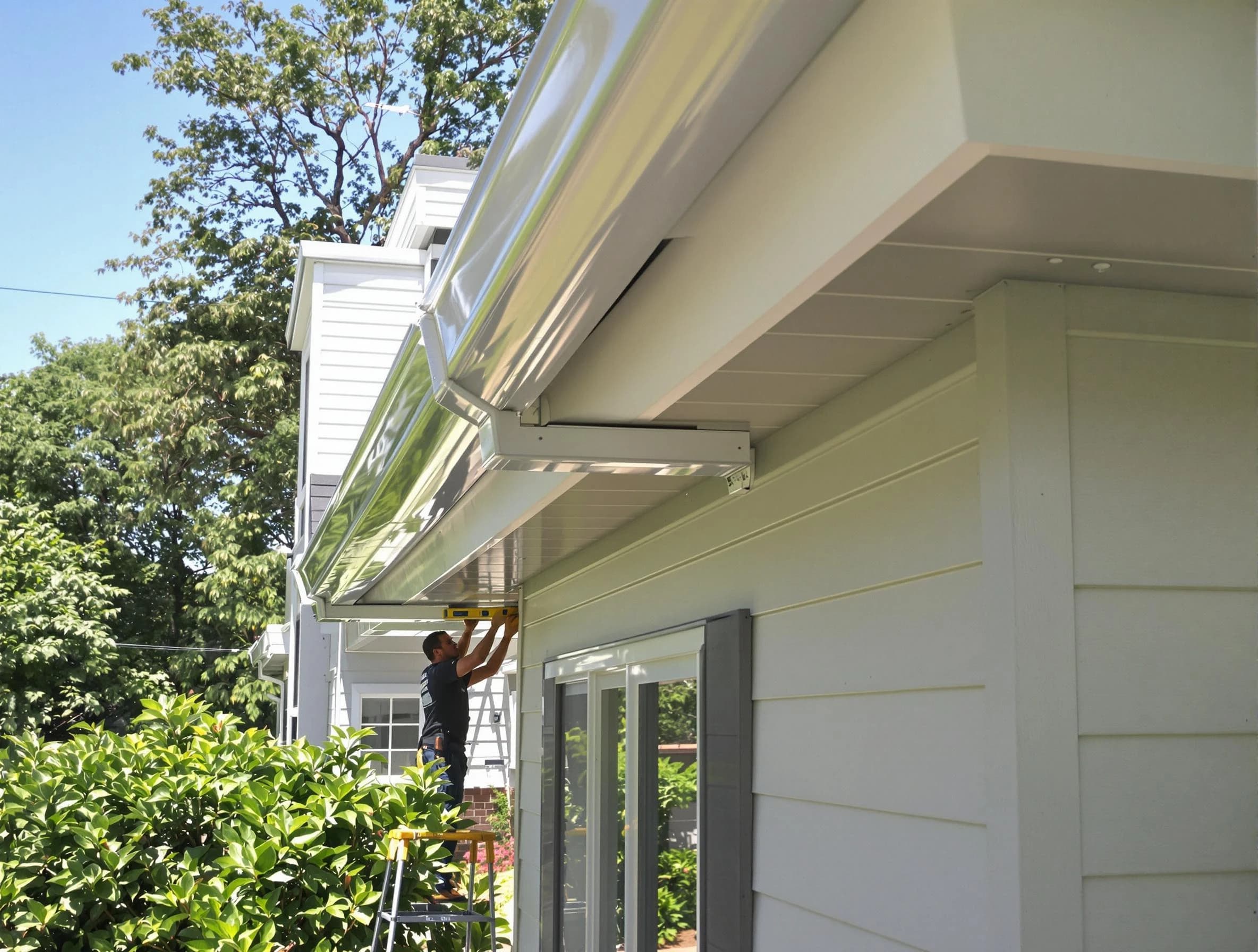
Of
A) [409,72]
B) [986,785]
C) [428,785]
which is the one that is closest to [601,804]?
[428,785]

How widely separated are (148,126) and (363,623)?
1536cm

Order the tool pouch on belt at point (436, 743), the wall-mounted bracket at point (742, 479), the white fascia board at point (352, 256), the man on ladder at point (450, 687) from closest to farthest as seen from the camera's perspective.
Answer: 1. the wall-mounted bracket at point (742, 479)
2. the man on ladder at point (450, 687)
3. the tool pouch on belt at point (436, 743)
4. the white fascia board at point (352, 256)

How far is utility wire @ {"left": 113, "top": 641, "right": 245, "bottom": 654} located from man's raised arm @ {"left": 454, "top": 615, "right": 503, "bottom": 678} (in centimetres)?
1724

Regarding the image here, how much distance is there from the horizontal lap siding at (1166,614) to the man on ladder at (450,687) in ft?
17.5

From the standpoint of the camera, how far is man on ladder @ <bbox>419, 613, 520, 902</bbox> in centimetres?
705

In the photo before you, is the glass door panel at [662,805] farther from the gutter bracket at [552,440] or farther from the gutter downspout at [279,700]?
the gutter downspout at [279,700]

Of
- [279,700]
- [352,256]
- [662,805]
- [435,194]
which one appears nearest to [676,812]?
[662,805]

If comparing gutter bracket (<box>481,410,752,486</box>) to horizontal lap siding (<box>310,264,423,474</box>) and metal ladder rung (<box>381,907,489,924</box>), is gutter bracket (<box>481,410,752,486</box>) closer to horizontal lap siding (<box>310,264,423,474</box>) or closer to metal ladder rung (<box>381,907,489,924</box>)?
metal ladder rung (<box>381,907,489,924</box>)

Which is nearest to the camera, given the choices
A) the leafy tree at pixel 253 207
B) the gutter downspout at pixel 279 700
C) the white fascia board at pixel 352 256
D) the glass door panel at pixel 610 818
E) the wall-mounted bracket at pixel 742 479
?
the wall-mounted bracket at pixel 742 479

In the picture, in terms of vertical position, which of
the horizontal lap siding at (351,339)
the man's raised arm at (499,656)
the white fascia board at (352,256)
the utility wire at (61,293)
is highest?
the utility wire at (61,293)

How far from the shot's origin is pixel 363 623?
957cm

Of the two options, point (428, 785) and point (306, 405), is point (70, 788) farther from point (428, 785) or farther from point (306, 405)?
point (306, 405)

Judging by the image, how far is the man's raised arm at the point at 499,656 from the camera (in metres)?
6.79

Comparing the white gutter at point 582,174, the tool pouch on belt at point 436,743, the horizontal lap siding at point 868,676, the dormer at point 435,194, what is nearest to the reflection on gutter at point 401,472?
the white gutter at point 582,174
